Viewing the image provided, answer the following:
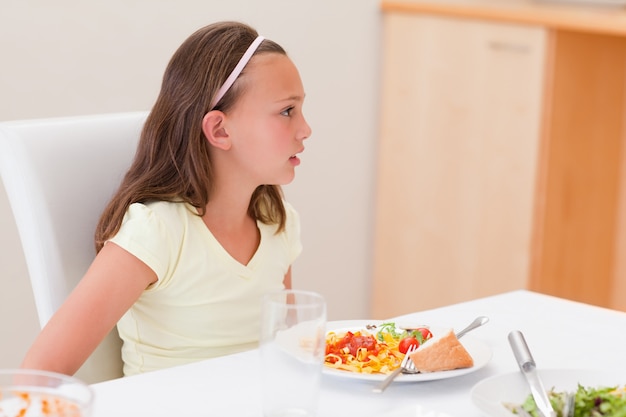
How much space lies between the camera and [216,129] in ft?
4.64

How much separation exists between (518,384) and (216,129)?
584mm

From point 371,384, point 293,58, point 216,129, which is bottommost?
point 371,384

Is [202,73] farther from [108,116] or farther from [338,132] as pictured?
[338,132]

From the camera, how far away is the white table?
0.99m

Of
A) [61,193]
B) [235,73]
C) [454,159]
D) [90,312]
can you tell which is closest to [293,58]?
[454,159]

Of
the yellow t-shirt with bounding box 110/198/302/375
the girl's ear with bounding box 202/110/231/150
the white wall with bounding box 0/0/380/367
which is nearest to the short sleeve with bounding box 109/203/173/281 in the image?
the yellow t-shirt with bounding box 110/198/302/375

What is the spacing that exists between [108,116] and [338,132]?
59.5 inches

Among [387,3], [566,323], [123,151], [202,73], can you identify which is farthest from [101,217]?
[387,3]

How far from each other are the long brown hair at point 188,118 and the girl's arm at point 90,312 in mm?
103

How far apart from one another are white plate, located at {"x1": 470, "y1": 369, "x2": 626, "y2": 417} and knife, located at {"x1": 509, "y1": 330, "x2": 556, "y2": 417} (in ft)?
0.04

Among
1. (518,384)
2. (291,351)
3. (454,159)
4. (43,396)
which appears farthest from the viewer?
(454,159)

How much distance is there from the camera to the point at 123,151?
4.74 ft

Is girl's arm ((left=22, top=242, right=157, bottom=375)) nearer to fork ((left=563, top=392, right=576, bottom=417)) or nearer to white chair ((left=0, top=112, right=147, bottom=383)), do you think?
white chair ((left=0, top=112, right=147, bottom=383))

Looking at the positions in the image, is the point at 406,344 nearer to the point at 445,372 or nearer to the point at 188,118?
the point at 445,372
